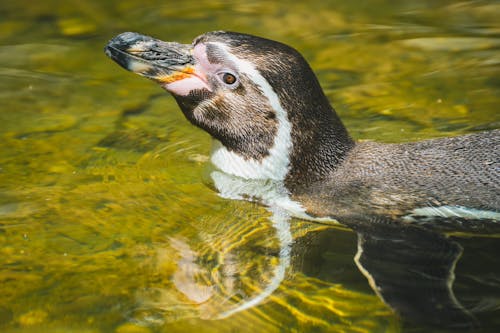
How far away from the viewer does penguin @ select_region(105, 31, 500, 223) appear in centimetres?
364

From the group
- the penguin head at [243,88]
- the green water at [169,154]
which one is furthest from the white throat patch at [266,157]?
the green water at [169,154]

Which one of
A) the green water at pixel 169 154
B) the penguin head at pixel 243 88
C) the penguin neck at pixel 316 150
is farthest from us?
the penguin neck at pixel 316 150

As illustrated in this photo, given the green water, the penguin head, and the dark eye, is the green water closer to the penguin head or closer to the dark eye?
the penguin head

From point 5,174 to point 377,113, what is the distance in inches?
92.5

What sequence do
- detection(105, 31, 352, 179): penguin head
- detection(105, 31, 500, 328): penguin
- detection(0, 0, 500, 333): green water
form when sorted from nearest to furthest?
detection(0, 0, 500, 333): green water → detection(105, 31, 500, 328): penguin → detection(105, 31, 352, 179): penguin head

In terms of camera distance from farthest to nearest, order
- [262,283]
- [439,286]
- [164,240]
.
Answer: [164,240]
[262,283]
[439,286]

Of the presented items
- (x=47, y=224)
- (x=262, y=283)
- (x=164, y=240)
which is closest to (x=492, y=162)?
(x=262, y=283)

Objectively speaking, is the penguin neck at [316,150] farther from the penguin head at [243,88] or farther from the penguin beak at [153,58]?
the penguin beak at [153,58]

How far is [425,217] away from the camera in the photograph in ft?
12.0

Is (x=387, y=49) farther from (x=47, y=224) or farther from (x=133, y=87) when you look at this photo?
(x=47, y=224)

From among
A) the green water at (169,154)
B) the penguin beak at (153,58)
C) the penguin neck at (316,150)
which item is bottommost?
the green water at (169,154)

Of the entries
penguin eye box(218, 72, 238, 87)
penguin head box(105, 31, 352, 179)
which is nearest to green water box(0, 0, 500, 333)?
penguin head box(105, 31, 352, 179)

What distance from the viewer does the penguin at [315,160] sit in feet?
11.7

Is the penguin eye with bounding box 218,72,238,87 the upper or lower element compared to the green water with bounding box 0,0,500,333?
upper
